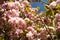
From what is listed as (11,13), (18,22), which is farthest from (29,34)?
(11,13)

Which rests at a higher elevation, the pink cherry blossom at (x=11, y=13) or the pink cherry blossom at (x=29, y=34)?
the pink cherry blossom at (x=11, y=13)

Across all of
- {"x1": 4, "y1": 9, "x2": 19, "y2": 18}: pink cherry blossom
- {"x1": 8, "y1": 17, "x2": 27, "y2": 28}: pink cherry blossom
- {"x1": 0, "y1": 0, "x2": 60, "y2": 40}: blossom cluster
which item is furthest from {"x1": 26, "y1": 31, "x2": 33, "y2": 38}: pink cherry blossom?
{"x1": 4, "y1": 9, "x2": 19, "y2": 18}: pink cherry blossom

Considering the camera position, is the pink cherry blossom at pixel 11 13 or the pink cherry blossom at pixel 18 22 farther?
the pink cherry blossom at pixel 11 13

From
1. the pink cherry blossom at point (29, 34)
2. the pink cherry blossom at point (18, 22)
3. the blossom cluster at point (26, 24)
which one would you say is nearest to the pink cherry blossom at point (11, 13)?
the blossom cluster at point (26, 24)

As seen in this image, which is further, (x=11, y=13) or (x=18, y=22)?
(x=11, y=13)

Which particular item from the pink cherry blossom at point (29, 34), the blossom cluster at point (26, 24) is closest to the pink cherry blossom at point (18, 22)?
the blossom cluster at point (26, 24)

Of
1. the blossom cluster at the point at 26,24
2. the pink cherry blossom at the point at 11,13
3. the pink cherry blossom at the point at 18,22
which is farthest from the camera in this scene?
the pink cherry blossom at the point at 11,13

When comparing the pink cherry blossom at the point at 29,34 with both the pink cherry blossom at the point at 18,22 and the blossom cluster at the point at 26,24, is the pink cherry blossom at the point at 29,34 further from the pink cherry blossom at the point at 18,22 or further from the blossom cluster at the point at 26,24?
the pink cherry blossom at the point at 18,22

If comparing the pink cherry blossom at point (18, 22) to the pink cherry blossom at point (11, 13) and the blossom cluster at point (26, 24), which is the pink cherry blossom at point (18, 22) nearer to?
the blossom cluster at point (26, 24)

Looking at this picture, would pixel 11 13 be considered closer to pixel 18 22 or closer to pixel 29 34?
pixel 18 22

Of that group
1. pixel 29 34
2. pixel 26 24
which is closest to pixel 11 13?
pixel 26 24

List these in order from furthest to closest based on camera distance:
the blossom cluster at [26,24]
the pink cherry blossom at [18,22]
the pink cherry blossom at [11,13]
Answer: the pink cherry blossom at [11,13] < the pink cherry blossom at [18,22] < the blossom cluster at [26,24]

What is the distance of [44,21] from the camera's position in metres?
1.98

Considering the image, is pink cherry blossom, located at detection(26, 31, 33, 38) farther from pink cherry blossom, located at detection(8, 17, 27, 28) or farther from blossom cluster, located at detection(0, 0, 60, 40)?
pink cherry blossom, located at detection(8, 17, 27, 28)
